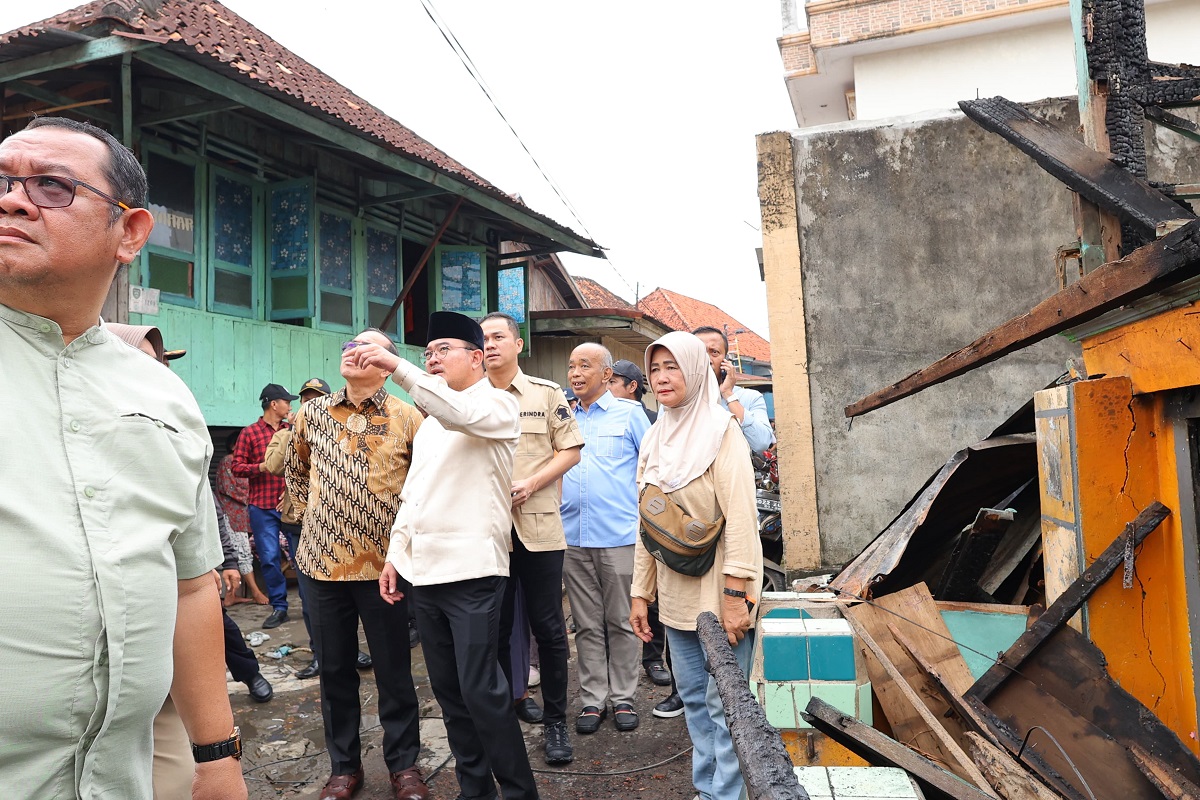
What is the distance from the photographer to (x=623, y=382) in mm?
6098

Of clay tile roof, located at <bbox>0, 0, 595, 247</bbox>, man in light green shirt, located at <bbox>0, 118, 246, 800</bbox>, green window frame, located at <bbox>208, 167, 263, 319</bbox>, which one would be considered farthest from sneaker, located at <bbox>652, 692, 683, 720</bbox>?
green window frame, located at <bbox>208, 167, 263, 319</bbox>

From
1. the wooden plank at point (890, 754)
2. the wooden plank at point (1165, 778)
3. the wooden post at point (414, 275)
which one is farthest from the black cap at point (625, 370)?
the wooden post at point (414, 275)

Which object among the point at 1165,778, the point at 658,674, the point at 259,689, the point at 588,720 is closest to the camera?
the point at 1165,778

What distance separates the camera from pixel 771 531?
716cm

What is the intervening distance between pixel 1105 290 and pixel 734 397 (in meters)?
3.25

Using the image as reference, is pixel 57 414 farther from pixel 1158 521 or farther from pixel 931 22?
pixel 931 22

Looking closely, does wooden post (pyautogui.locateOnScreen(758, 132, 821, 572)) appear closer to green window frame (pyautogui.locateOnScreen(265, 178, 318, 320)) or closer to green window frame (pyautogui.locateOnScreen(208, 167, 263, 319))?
green window frame (pyautogui.locateOnScreen(265, 178, 318, 320))

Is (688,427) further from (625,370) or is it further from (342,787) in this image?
(625,370)

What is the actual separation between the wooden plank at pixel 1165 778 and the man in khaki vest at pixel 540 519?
8.07 feet

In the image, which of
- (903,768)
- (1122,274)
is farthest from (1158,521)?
(903,768)

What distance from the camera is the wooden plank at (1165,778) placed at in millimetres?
2391

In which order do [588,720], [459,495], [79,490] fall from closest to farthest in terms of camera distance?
[79,490] → [459,495] → [588,720]

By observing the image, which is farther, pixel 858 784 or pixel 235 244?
pixel 235 244

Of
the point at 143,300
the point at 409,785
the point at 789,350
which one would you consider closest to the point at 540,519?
the point at 409,785
